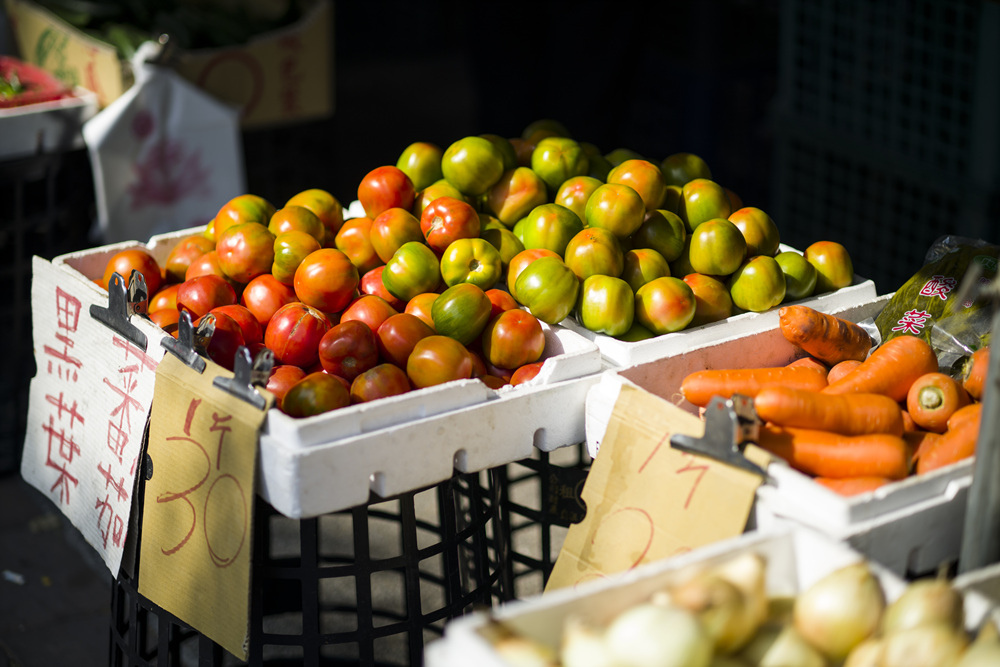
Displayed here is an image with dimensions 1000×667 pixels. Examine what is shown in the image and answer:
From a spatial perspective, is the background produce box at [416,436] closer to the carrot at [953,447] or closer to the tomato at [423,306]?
the tomato at [423,306]

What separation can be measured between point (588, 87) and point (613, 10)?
30cm

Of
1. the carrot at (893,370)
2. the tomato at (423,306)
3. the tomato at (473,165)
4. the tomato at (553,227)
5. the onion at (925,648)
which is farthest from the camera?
the tomato at (473,165)

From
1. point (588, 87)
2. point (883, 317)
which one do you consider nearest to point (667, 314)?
point (883, 317)

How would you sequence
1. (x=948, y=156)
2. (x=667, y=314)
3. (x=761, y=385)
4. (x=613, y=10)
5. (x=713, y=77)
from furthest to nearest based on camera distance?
1. (x=713, y=77)
2. (x=613, y=10)
3. (x=948, y=156)
4. (x=667, y=314)
5. (x=761, y=385)

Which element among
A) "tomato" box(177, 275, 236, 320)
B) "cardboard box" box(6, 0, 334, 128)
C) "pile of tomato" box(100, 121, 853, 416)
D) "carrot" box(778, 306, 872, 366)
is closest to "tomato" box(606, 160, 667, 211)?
"pile of tomato" box(100, 121, 853, 416)

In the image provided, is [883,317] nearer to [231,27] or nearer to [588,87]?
[588,87]

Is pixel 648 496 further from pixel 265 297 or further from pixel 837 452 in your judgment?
pixel 265 297

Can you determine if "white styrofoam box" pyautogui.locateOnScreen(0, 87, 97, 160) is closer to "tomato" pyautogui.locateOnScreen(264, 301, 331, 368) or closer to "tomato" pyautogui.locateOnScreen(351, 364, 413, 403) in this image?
"tomato" pyautogui.locateOnScreen(264, 301, 331, 368)

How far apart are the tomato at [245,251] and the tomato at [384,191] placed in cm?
21

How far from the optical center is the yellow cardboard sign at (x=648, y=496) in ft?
4.31

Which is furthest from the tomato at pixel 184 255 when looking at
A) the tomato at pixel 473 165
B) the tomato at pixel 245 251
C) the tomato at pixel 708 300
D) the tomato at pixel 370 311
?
the tomato at pixel 708 300

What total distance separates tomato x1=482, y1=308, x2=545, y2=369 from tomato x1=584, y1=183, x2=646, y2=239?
25cm

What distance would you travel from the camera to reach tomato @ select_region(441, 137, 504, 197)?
6.47 feet

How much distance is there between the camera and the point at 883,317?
184 cm
